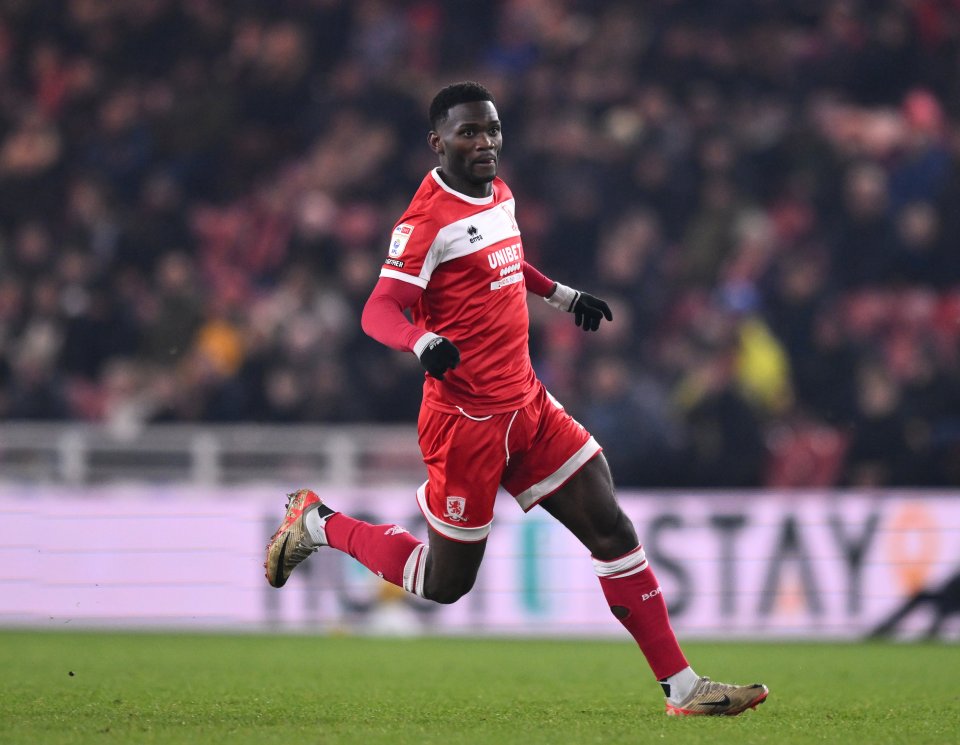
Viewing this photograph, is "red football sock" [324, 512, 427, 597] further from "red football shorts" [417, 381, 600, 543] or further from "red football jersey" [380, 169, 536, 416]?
"red football jersey" [380, 169, 536, 416]

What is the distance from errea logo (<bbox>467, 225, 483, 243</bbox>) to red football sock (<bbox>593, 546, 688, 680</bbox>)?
3.87ft

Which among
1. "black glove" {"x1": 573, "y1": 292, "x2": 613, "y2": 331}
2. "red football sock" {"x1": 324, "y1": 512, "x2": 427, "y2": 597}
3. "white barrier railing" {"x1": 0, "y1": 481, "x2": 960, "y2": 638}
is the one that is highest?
"black glove" {"x1": 573, "y1": 292, "x2": 613, "y2": 331}

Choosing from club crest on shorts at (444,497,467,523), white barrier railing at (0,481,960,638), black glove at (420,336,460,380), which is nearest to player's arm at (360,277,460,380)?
black glove at (420,336,460,380)

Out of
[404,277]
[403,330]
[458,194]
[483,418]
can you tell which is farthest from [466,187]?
[483,418]

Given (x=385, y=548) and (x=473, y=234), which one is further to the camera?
(x=385, y=548)

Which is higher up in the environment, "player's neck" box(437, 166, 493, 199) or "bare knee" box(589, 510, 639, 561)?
"player's neck" box(437, 166, 493, 199)

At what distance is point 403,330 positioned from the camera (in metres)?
4.94

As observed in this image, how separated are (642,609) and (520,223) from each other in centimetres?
716

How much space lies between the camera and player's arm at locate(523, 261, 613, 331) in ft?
19.2

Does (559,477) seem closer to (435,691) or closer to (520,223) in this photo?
(435,691)

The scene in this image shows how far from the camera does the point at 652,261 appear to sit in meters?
11.6

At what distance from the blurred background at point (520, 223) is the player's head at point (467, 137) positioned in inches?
207

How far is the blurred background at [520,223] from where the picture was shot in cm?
1047

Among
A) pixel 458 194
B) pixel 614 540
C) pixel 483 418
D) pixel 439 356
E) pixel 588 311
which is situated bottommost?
pixel 614 540
